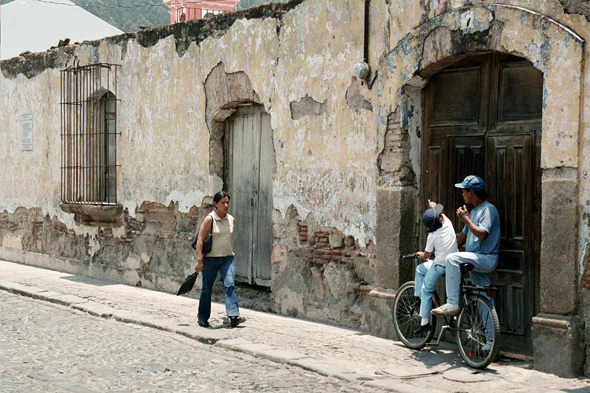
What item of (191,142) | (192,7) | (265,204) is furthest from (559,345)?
(192,7)

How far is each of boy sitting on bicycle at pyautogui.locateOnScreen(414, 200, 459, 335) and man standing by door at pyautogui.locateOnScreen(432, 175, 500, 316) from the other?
194 millimetres

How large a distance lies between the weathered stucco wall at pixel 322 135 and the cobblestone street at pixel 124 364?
179cm

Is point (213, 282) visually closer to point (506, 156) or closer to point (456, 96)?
point (456, 96)

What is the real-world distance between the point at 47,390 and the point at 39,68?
31.1 ft

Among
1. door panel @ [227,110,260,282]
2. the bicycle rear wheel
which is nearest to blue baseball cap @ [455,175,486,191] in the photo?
the bicycle rear wheel

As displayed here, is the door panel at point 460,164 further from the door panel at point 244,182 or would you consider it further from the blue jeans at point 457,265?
the door panel at point 244,182

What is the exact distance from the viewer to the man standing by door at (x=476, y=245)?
7.17 metres

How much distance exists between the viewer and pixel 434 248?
7.63 metres

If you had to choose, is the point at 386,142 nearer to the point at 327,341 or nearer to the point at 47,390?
the point at 327,341

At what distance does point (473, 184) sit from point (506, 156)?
0.43 metres

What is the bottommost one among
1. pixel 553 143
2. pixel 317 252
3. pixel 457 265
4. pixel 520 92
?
pixel 317 252

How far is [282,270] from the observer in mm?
9789

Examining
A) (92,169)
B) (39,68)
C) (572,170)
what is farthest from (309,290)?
(39,68)

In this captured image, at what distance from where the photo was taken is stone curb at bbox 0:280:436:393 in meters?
6.59
